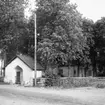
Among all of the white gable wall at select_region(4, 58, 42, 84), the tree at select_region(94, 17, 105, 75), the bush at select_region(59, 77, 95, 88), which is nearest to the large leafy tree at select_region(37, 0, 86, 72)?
the white gable wall at select_region(4, 58, 42, 84)

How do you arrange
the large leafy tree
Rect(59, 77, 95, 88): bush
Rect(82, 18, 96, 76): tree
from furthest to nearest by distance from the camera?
1. Rect(82, 18, 96, 76): tree
2. the large leafy tree
3. Rect(59, 77, 95, 88): bush

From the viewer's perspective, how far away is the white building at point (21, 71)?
104 ft

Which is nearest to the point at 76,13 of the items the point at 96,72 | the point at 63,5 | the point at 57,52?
the point at 63,5

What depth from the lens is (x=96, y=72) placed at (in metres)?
51.9

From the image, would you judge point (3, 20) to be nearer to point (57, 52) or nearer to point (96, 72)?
point (57, 52)

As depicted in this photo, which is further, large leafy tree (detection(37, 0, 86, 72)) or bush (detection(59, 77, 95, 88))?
large leafy tree (detection(37, 0, 86, 72))

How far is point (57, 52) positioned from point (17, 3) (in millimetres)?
9397

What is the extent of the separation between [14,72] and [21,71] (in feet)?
4.31

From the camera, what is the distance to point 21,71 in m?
34.4

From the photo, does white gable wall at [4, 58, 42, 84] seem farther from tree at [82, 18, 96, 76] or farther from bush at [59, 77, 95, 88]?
tree at [82, 18, 96, 76]

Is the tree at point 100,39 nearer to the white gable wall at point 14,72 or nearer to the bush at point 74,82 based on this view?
the bush at point 74,82

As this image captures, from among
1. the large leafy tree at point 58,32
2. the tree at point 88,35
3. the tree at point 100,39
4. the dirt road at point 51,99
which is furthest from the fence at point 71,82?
the tree at point 100,39

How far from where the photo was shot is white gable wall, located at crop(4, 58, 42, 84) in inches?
1249

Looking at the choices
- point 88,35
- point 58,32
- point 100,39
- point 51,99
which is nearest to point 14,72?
point 58,32
